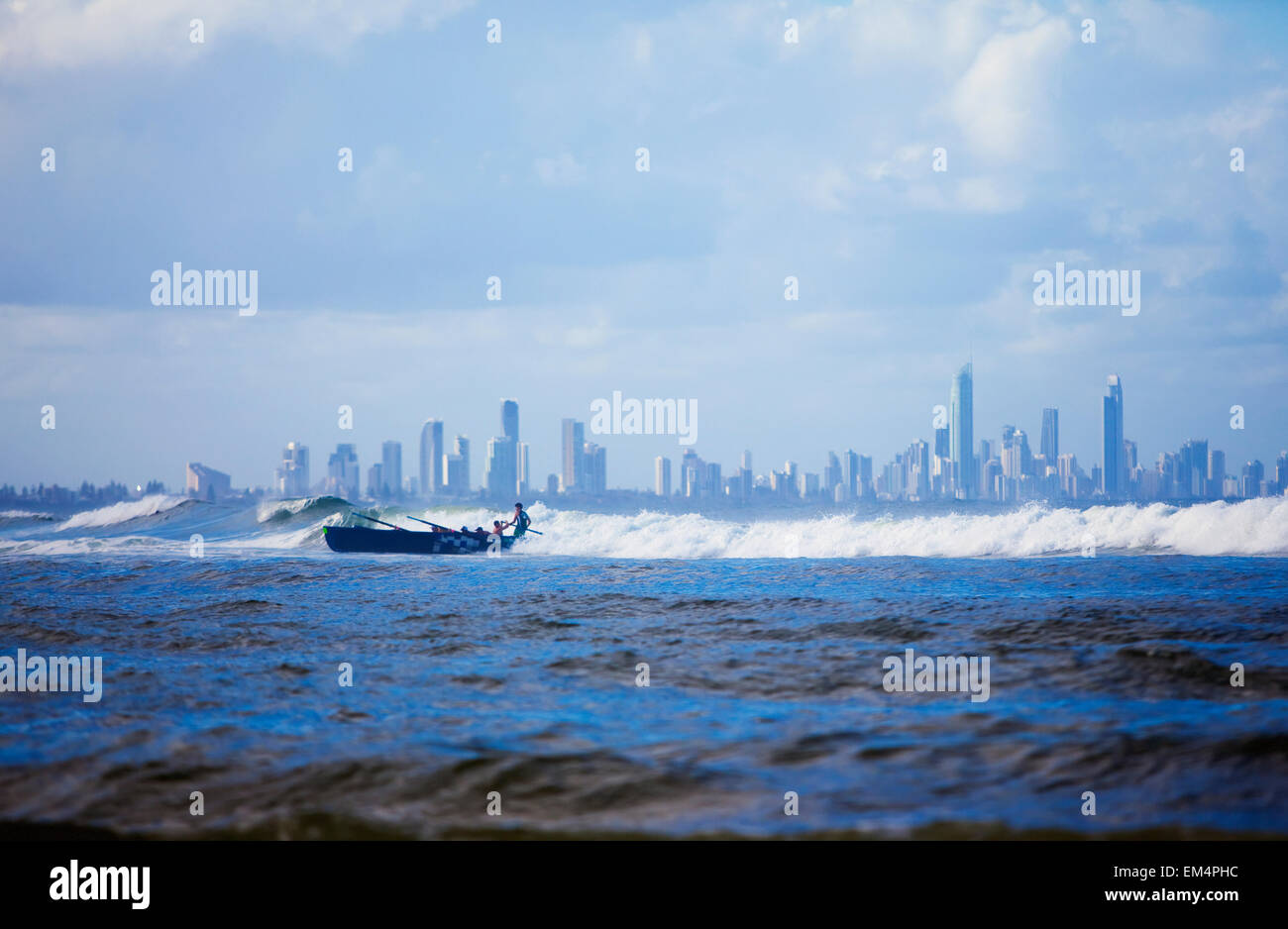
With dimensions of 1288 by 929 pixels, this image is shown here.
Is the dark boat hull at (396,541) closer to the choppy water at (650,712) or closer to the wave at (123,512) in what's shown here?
the choppy water at (650,712)

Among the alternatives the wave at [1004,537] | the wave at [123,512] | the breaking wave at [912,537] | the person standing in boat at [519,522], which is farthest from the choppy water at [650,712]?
the wave at [123,512]

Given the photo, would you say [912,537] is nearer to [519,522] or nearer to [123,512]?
[519,522]

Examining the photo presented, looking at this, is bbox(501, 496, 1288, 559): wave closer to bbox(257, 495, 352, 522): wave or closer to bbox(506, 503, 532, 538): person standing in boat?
bbox(506, 503, 532, 538): person standing in boat

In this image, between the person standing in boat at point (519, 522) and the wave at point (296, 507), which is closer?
the person standing in boat at point (519, 522)

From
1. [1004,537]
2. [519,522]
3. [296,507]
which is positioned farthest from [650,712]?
[296,507]

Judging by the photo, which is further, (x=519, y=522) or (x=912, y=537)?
(x=519, y=522)

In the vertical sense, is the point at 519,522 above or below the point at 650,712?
above
